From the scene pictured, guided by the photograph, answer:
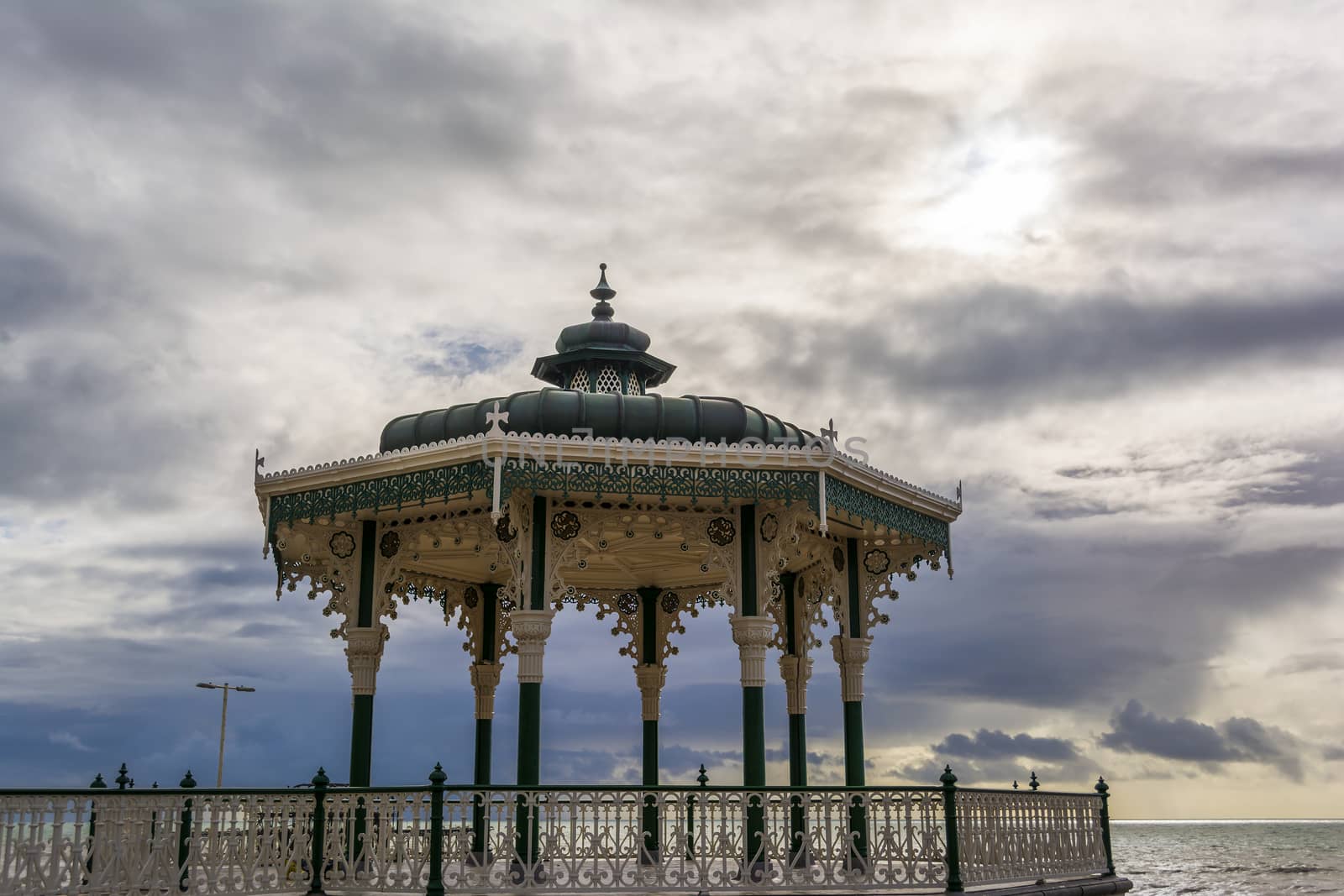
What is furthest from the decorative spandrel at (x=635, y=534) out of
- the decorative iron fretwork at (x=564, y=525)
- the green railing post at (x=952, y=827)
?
the green railing post at (x=952, y=827)

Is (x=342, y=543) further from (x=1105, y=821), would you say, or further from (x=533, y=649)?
(x=1105, y=821)

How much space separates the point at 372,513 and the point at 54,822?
4916 millimetres

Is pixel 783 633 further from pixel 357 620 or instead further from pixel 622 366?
pixel 357 620

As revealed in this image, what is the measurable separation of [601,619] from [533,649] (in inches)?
205

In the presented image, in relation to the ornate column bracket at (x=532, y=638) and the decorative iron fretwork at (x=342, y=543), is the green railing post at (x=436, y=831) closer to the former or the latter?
the ornate column bracket at (x=532, y=638)

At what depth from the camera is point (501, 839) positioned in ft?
35.5

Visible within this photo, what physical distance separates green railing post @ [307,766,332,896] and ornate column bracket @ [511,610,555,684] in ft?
7.56

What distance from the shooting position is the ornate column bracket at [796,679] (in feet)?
52.3

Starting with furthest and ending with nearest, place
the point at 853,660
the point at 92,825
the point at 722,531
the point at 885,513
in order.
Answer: the point at 853,660 → the point at 885,513 → the point at 722,531 → the point at 92,825

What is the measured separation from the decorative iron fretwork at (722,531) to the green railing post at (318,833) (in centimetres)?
468

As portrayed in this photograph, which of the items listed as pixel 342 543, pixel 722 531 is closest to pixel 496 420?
pixel 722 531

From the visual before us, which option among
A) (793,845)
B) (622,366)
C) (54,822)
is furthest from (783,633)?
(54,822)

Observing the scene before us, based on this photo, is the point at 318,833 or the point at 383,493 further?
the point at 383,493

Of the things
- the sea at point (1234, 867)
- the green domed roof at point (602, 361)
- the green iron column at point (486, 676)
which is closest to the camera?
the green domed roof at point (602, 361)
